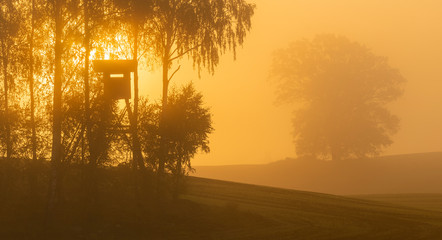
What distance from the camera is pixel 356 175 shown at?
282ft

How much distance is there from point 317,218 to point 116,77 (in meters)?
12.6

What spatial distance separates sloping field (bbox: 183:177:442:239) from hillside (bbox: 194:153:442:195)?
41.0 metres

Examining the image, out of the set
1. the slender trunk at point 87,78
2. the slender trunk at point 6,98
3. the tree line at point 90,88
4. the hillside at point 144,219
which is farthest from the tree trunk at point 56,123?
the slender trunk at point 6,98

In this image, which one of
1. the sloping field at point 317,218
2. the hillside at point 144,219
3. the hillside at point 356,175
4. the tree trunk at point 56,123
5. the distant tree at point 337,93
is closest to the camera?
→ the hillside at point 144,219

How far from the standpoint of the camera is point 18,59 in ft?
102

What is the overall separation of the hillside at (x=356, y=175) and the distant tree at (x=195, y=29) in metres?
49.2

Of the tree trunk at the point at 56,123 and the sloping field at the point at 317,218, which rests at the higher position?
the tree trunk at the point at 56,123

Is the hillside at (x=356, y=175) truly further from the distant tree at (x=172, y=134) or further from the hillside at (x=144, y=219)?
the distant tree at (x=172, y=134)

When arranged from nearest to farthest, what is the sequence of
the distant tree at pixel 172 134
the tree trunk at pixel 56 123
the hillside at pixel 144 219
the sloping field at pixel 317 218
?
the hillside at pixel 144 219 < the tree trunk at pixel 56 123 < the sloping field at pixel 317 218 < the distant tree at pixel 172 134

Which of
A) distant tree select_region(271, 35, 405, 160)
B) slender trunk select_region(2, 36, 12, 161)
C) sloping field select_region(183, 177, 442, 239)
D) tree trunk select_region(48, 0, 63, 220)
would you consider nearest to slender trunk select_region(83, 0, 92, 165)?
tree trunk select_region(48, 0, 63, 220)

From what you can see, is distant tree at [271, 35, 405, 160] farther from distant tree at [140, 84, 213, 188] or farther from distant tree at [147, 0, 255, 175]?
distant tree at [140, 84, 213, 188]

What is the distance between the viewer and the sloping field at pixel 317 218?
26406 mm

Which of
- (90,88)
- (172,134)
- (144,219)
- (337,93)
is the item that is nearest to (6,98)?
(90,88)

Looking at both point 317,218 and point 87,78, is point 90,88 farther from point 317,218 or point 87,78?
point 317,218
